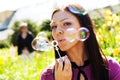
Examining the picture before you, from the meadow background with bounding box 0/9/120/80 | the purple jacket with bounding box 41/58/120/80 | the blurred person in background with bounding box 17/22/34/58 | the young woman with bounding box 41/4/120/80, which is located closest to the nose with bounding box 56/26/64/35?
the young woman with bounding box 41/4/120/80

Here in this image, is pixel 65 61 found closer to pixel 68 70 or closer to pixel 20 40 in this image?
pixel 68 70

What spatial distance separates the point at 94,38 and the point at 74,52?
16 centimetres

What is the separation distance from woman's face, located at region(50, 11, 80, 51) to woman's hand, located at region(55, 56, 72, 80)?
84mm

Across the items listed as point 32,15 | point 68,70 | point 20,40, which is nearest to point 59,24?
point 68,70

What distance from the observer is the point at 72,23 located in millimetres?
3076

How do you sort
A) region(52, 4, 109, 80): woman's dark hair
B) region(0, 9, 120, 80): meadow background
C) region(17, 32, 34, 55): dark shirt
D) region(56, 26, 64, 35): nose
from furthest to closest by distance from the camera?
region(17, 32, 34, 55): dark shirt → region(0, 9, 120, 80): meadow background → region(52, 4, 109, 80): woman's dark hair → region(56, 26, 64, 35): nose

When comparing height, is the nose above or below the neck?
above

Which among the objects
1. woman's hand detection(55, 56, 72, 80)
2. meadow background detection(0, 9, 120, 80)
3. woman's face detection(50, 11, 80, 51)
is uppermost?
woman's face detection(50, 11, 80, 51)

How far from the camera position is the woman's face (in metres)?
2.99

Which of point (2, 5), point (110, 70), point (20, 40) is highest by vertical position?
point (110, 70)

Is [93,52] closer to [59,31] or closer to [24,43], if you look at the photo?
[59,31]

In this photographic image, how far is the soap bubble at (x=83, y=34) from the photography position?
10.3ft

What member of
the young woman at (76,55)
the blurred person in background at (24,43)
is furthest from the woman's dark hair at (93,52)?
the blurred person in background at (24,43)

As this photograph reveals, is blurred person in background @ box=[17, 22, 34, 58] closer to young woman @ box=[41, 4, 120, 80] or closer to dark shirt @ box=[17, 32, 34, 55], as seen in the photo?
dark shirt @ box=[17, 32, 34, 55]
